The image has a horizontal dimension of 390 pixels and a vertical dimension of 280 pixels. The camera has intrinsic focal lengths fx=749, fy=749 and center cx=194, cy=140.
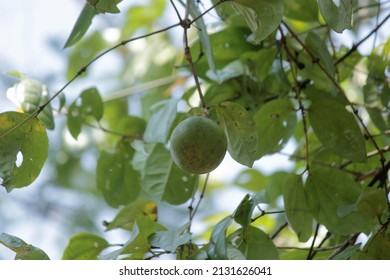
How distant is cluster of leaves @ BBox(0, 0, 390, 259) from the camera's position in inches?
37.1

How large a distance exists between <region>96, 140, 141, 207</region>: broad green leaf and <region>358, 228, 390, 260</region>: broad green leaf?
1.72 ft

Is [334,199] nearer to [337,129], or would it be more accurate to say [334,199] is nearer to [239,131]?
[337,129]

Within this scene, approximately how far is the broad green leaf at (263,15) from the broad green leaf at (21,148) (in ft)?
1.03

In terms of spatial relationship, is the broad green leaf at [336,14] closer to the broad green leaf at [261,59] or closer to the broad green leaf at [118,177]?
the broad green leaf at [261,59]

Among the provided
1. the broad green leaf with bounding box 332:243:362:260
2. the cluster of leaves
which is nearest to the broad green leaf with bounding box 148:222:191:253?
the cluster of leaves

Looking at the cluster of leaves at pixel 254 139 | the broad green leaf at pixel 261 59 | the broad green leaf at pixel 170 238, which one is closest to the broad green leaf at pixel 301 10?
the cluster of leaves at pixel 254 139

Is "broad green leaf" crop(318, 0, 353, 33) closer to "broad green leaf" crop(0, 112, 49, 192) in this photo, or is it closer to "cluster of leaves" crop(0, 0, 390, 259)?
"cluster of leaves" crop(0, 0, 390, 259)

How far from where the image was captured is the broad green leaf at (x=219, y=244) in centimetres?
86

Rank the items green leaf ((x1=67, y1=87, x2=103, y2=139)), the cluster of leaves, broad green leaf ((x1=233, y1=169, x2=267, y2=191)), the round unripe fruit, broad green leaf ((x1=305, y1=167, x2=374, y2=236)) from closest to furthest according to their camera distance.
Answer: the round unripe fruit
the cluster of leaves
broad green leaf ((x1=305, y1=167, x2=374, y2=236))
green leaf ((x1=67, y1=87, x2=103, y2=139))
broad green leaf ((x1=233, y1=169, x2=267, y2=191))

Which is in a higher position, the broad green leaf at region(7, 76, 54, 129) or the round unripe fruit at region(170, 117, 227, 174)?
the broad green leaf at region(7, 76, 54, 129)

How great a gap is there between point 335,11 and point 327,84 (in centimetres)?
39
